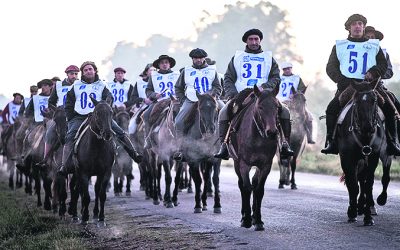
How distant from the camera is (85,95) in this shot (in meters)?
14.8

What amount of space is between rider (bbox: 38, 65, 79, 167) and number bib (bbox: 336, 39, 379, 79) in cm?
651

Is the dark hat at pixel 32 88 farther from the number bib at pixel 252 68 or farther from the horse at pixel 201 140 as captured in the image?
the number bib at pixel 252 68

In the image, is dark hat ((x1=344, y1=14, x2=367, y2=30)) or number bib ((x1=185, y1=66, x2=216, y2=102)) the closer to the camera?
dark hat ((x1=344, y1=14, x2=367, y2=30))

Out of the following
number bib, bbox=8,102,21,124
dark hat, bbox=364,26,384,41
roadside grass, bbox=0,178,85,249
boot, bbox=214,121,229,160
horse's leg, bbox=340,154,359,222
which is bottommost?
roadside grass, bbox=0,178,85,249

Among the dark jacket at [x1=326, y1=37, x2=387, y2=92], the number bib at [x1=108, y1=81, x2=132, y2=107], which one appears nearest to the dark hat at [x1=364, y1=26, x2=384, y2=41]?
the dark jacket at [x1=326, y1=37, x2=387, y2=92]

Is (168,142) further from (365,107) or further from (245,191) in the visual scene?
(365,107)

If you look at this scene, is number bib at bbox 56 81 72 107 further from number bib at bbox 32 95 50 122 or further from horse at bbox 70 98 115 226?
number bib at bbox 32 95 50 122

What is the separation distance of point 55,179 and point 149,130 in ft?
10.9

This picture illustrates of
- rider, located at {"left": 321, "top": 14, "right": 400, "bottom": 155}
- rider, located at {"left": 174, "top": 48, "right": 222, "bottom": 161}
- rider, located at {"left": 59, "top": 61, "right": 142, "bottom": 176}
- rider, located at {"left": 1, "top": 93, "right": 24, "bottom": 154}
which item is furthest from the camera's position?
rider, located at {"left": 1, "top": 93, "right": 24, "bottom": 154}

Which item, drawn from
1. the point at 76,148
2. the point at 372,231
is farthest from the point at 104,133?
the point at 372,231

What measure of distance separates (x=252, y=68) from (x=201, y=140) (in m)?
2.43

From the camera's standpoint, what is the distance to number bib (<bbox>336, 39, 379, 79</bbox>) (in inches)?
486

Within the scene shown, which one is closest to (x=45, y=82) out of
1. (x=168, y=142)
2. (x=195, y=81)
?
(x=168, y=142)

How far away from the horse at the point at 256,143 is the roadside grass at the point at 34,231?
2.60 metres
